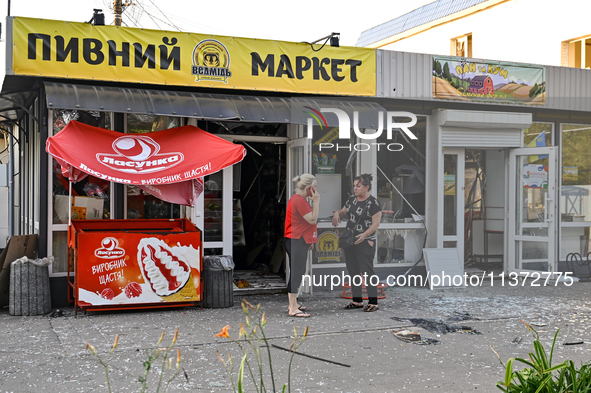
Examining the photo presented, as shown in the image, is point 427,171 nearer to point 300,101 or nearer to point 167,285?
point 300,101

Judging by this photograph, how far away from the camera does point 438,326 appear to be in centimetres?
723

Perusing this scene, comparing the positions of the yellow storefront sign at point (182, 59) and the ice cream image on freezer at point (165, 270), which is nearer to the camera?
the yellow storefront sign at point (182, 59)

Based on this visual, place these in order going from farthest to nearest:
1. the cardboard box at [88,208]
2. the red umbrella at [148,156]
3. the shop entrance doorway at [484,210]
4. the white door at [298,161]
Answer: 1. the shop entrance doorway at [484,210]
2. the white door at [298,161]
3. the cardboard box at [88,208]
4. the red umbrella at [148,156]

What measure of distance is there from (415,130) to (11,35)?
6.53 m

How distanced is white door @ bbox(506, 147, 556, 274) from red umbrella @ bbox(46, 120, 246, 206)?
18.7ft

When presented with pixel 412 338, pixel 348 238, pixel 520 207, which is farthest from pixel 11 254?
pixel 520 207

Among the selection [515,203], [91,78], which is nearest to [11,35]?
[91,78]

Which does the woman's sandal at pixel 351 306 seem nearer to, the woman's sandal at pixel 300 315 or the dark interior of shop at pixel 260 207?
the woman's sandal at pixel 300 315

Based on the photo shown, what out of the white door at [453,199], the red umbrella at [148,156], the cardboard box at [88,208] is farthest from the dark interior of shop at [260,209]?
the white door at [453,199]

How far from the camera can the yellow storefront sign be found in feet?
25.4

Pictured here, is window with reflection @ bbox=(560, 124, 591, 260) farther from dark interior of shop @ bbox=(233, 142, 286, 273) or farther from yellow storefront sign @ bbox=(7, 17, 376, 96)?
dark interior of shop @ bbox=(233, 142, 286, 273)

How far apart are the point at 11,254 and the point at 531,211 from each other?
8694 mm

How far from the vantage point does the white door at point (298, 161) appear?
9.23 m

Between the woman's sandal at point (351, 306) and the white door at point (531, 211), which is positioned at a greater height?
the white door at point (531, 211)
